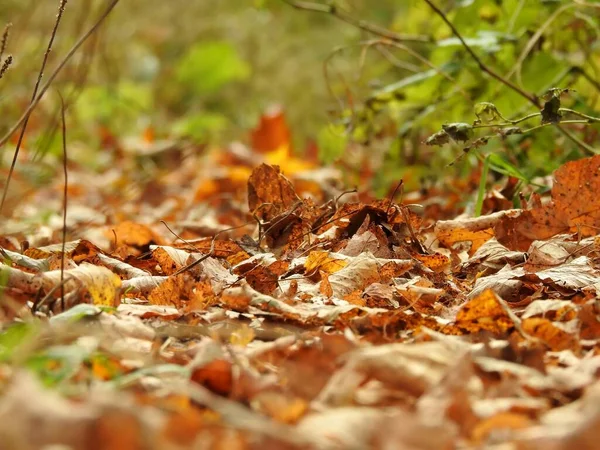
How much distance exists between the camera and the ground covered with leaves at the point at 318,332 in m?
1.00

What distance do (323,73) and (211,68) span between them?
2.95m

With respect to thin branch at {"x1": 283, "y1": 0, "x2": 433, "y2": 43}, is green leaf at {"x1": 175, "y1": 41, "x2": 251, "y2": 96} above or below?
above

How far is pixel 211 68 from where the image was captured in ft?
24.4

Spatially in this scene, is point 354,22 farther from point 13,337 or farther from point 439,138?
point 13,337

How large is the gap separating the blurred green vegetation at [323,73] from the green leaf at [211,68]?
13mm

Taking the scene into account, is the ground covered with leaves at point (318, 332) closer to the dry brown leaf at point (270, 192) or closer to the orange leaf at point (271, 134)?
the dry brown leaf at point (270, 192)

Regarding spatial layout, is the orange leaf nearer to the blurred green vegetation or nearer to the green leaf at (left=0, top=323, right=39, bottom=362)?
the blurred green vegetation

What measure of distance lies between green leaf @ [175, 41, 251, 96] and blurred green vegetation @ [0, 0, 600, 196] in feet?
0.04

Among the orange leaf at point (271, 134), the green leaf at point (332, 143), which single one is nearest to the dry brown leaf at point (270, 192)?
the green leaf at point (332, 143)

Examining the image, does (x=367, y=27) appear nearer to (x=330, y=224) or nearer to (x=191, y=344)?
(x=330, y=224)

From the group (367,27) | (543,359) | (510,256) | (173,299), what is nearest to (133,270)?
(173,299)

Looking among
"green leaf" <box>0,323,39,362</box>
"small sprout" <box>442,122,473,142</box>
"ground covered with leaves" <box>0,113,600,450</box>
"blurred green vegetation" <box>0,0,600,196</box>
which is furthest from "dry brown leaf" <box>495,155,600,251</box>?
"green leaf" <box>0,323,39,362</box>

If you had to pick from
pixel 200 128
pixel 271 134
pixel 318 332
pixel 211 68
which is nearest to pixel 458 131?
pixel 318 332

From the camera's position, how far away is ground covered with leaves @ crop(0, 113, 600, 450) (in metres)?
1.00
